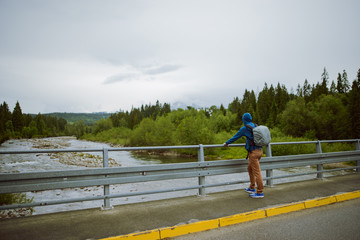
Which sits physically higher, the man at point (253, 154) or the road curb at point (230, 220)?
the man at point (253, 154)

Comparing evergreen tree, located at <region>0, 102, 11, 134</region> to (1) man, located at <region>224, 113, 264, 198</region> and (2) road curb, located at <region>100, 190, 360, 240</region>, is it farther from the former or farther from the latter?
(2) road curb, located at <region>100, 190, 360, 240</region>

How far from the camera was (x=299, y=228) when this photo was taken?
183 inches

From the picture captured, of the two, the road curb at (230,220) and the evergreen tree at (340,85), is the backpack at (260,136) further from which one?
the evergreen tree at (340,85)

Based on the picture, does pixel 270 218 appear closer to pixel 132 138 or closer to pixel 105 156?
pixel 105 156

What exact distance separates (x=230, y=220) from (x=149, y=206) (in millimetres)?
1766

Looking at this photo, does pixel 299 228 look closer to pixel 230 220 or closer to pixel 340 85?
pixel 230 220

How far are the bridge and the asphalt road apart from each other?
0.23 meters

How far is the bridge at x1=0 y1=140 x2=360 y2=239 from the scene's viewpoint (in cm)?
425

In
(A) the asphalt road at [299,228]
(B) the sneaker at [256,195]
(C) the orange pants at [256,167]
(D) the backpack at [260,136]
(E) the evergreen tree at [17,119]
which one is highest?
(E) the evergreen tree at [17,119]

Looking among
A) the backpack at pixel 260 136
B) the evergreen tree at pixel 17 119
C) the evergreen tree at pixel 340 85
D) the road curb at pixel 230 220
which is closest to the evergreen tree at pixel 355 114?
the evergreen tree at pixel 340 85

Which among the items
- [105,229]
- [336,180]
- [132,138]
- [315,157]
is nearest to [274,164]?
[315,157]

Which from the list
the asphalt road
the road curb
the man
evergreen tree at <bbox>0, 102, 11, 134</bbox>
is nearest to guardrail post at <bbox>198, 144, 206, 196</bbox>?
the man

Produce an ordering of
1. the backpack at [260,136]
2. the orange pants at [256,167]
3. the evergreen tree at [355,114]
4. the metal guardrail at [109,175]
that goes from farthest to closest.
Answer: the evergreen tree at [355,114] < the orange pants at [256,167] < the backpack at [260,136] < the metal guardrail at [109,175]

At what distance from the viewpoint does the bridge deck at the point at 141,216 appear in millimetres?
4164
